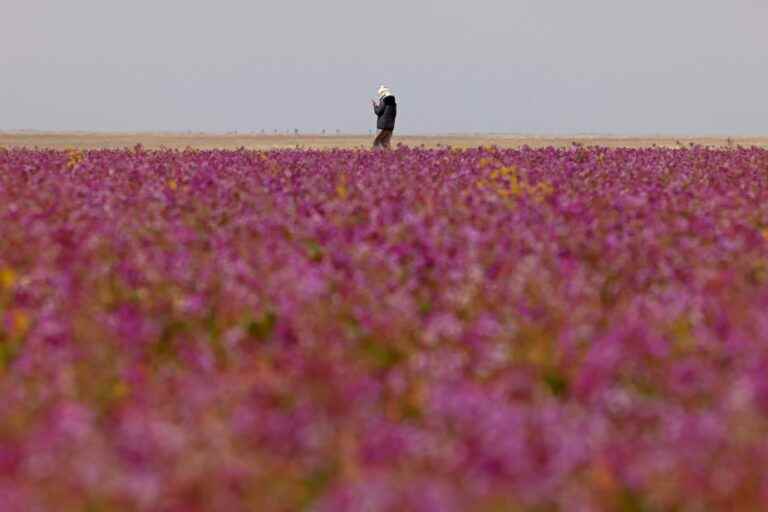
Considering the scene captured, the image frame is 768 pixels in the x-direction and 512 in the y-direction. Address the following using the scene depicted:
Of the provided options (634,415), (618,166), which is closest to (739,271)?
(634,415)

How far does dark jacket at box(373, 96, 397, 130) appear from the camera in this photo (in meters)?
Result: 36.6

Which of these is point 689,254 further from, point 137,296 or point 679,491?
point 679,491

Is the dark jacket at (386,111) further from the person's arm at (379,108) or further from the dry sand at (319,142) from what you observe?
the dry sand at (319,142)

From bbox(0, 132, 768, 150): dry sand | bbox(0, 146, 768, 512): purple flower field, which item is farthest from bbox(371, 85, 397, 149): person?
bbox(0, 146, 768, 512): purple flower field

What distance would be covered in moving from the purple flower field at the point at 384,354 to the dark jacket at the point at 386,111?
22759 mm

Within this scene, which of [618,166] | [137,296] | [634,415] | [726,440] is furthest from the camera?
[618,166]

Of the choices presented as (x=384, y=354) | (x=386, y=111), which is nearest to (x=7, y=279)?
(x=384, y=354)

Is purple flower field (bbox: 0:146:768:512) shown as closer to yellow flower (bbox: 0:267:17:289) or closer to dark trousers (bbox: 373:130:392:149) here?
yellow flower (bbox: 0:267:17:289)

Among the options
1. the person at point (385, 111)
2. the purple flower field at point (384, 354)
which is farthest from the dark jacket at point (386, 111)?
the purple flower field at point (384, 354)

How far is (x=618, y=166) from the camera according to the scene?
21.0 m

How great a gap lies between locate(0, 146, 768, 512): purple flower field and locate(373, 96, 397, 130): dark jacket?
74.7 feet

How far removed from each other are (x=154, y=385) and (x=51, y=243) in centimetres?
456

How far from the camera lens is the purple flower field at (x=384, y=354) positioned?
477cm

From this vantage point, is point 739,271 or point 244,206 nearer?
point 739,271
